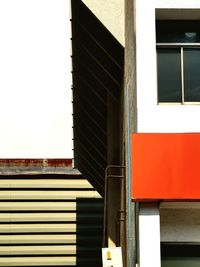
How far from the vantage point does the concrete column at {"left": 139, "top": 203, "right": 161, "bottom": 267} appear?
16.2 meters

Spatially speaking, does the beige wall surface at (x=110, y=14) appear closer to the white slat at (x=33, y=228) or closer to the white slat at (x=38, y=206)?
the white slat at (x=38, y=206)

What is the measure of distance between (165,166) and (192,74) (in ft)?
8.34

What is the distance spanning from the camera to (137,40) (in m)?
17.3

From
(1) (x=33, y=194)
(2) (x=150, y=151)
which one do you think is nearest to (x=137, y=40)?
(2) (x=150, y=151)

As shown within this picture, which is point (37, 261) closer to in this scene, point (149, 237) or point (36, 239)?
point (36, 239)

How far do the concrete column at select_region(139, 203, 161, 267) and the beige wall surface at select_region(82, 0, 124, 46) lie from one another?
5443mm

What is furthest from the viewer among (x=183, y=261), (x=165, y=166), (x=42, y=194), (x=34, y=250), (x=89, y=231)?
(x=42, y=194)

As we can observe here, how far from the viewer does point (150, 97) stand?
1709cm

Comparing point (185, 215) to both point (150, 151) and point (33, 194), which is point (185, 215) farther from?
point (33, 194)

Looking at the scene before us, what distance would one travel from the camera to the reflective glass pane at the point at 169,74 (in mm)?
17500

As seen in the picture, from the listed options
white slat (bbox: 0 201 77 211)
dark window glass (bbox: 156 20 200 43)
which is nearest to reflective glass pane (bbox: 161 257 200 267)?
Answer: dark window glass (bbox: 156 20 200 43)

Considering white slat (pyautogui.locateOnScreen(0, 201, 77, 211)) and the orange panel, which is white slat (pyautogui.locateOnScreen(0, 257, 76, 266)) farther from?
the orange panel

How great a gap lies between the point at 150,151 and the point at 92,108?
13.8 m

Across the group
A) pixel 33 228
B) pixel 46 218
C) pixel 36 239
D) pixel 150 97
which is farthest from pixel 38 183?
pixel 150 97
